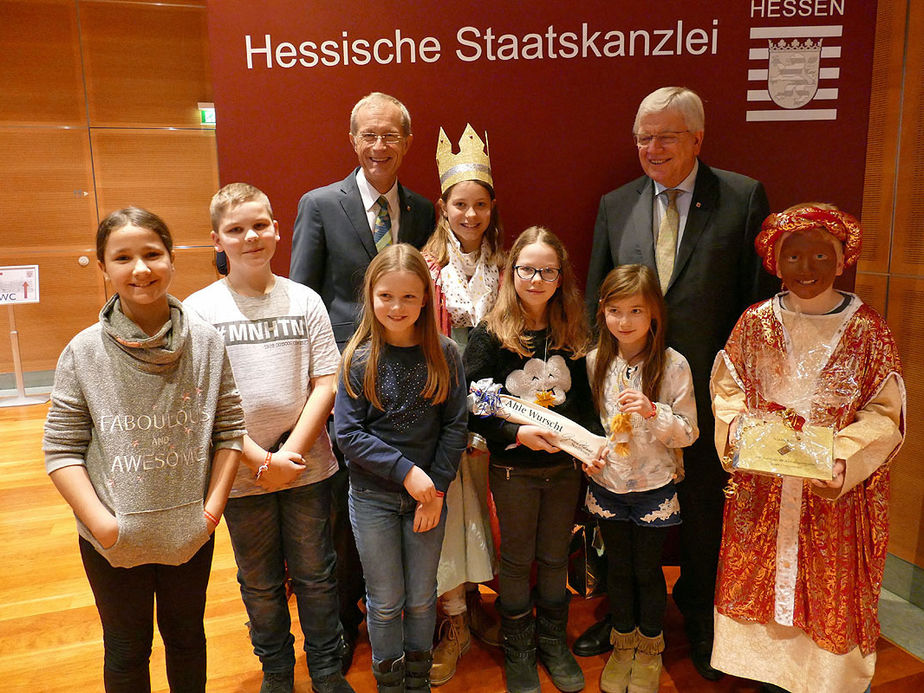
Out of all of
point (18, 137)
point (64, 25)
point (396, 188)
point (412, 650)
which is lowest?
point (412, 650)

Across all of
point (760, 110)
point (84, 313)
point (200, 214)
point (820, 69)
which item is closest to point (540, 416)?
point (760, 110)

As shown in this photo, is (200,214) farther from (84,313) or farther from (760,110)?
(760,110)

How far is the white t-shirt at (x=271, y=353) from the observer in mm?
2123

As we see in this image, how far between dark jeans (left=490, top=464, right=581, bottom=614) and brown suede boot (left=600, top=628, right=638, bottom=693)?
276mm

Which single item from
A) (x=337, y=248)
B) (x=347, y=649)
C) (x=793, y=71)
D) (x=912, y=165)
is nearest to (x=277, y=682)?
(x=347, y=649)

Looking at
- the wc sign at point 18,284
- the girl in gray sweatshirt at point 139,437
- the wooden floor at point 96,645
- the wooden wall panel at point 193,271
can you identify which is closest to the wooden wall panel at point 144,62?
the wooden wall panel at point 193,271

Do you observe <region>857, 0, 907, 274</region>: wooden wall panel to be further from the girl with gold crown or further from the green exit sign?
the green exit sign

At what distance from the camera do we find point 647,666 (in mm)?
2447

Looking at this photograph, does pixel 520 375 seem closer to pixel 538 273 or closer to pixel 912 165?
pixel 538 273

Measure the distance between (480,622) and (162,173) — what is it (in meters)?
5.81

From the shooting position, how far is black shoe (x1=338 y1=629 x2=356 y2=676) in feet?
8.56

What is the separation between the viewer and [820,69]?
297cm

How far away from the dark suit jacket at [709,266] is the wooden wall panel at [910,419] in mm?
993

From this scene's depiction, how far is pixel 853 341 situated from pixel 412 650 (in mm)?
1703
